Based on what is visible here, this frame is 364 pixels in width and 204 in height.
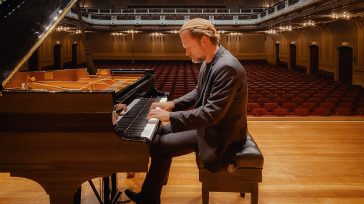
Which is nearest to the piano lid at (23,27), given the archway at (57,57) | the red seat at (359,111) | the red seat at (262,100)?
the red seat at (262,100)

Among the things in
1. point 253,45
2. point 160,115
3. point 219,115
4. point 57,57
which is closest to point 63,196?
point 160,115

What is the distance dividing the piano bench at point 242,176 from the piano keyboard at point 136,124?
416 millimetres

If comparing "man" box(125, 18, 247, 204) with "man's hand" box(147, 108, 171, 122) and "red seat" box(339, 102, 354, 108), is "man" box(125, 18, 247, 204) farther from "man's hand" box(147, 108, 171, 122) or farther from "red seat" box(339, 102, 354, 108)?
"red seat" box(339, 102, 354, 108)

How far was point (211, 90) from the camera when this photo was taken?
1893mm

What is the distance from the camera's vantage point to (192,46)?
6.14 ft

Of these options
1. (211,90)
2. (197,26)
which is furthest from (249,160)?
(197,26)

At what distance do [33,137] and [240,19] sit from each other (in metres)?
20.4

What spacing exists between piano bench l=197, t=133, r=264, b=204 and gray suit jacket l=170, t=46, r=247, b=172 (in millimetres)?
105

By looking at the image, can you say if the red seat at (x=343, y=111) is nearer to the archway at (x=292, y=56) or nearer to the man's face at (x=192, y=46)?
the man's face at (x=192, y=46)

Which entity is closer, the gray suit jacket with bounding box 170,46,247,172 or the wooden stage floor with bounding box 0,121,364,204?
the gray suit jacket with bounding box 170,46,247,172

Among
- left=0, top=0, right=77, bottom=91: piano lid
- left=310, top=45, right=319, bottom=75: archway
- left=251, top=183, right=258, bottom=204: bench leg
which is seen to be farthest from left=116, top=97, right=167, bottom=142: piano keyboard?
left=310, top=45, right=319, bottom=75: archway

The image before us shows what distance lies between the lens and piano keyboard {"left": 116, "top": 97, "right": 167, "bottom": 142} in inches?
71.8

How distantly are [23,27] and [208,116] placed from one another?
1.14 m

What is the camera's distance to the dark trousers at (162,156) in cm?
197
